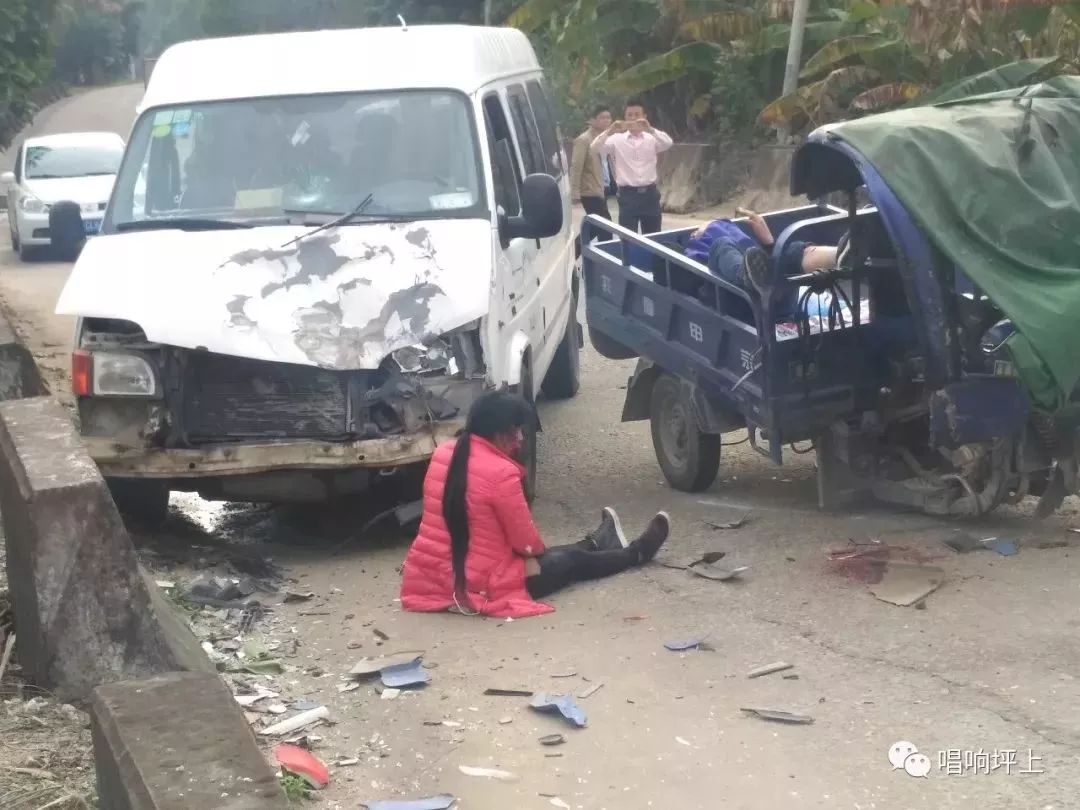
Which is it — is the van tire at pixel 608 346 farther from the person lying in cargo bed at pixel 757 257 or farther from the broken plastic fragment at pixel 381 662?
the broken plastic fragment at pixel 381 662

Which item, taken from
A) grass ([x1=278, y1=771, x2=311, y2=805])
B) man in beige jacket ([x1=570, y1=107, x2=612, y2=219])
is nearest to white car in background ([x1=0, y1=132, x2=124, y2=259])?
man in beige jacket ([x1=570, y1=107, x2=612, y2=219])

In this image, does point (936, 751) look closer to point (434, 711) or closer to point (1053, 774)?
point (1053, 774)

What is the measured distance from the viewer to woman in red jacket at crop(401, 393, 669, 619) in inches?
242

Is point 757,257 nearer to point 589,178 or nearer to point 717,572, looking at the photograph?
point 717,572

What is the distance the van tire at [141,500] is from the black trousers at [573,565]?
197 cm

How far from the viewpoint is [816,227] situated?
298 inches

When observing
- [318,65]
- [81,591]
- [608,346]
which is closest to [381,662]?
[81,591]

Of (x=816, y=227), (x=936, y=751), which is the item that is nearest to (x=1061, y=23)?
(x=816, y=227)

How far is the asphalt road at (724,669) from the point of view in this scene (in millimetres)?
4535

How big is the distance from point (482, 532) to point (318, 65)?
3076 mm

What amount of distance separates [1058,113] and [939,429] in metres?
1.72

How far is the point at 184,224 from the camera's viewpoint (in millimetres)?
7406

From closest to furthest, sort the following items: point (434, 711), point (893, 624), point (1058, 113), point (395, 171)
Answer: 1. point (434, 711)
2. point (893, 624)
3. point (1058, 113)
4. point (395, 171)

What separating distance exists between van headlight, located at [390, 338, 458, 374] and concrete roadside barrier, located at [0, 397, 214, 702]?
72.2 inches
